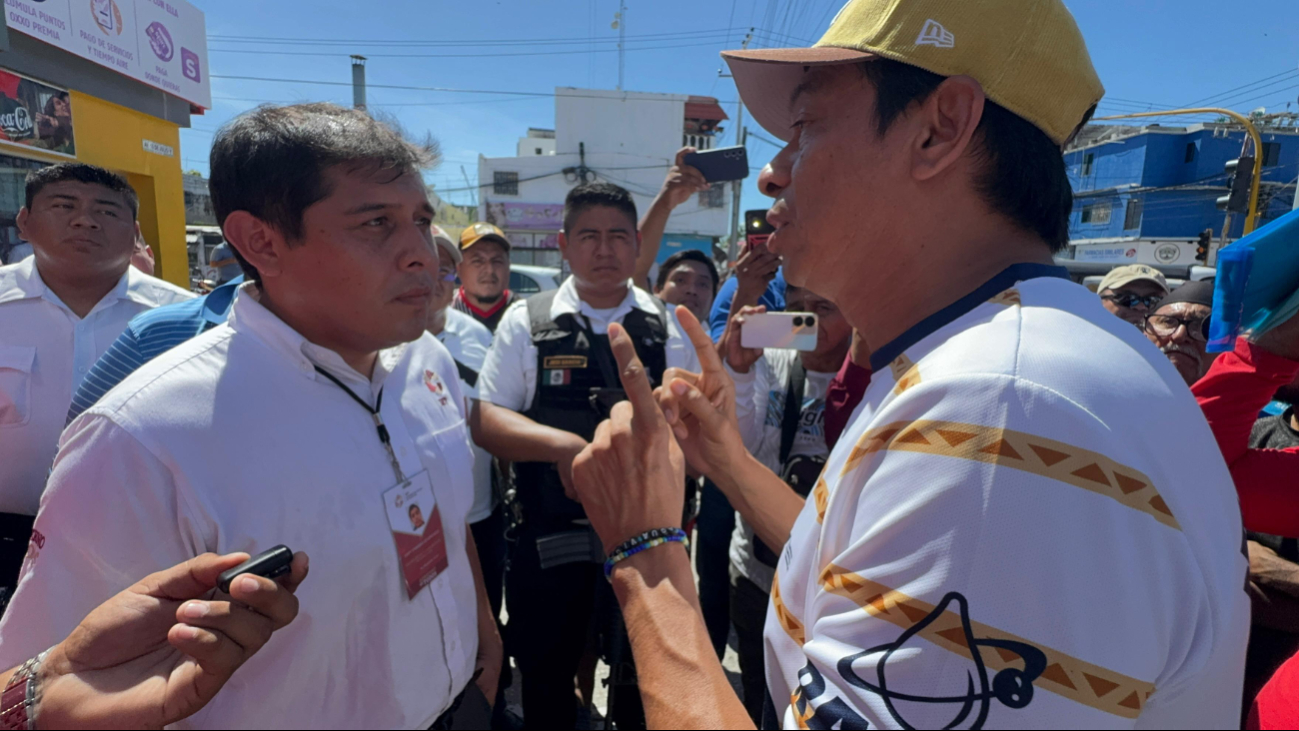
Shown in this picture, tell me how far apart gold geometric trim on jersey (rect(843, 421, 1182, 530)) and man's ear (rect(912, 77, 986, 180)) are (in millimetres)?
487

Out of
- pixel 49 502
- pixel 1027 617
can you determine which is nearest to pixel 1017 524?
pixel 1027 617

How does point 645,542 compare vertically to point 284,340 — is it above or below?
below

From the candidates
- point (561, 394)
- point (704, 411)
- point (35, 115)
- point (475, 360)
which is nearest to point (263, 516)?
point (704, 411)

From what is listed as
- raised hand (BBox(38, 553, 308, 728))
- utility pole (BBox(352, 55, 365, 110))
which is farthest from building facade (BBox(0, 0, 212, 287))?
utility pole (BBox(352, 55, 365, 110))

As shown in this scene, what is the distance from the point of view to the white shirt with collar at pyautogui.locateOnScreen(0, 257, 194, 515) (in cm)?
243

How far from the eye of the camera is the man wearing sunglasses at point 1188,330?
278 centimetres

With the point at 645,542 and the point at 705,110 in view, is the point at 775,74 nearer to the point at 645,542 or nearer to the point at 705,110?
the point at 645,542

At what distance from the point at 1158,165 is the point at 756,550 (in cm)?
3998

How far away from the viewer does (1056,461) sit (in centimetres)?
65

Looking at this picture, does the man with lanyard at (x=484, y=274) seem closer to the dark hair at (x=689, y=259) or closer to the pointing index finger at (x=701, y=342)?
the dark hair at (x=689, y=259)

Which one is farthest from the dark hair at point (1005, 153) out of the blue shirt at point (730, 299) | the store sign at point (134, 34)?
the store sign at point (134, 34)

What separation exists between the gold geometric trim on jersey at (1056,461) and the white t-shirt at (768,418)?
1.98 meters

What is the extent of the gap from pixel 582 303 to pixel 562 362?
1.17 feet

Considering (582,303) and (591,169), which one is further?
(591,169)
